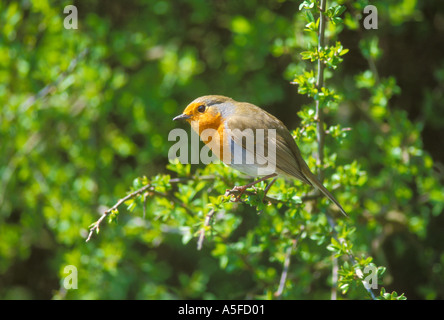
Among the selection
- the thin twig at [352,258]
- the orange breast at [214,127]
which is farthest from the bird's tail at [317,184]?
the orange breast at [214,127]

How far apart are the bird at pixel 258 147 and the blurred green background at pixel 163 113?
34.6 inches

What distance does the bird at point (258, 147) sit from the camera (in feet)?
8.19

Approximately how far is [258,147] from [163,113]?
4.73 ft

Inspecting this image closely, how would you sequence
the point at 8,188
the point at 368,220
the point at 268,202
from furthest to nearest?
the point at 8,188 < the point at 368,220 < the point at 268,202

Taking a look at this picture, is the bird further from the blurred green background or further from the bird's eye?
the blurred green background

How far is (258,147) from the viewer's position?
259 cm

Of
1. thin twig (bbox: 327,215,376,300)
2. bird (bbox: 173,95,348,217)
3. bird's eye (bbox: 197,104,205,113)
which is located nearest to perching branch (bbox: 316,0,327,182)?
bird (bbox: 173,95,348,217)

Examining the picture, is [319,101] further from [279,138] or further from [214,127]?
[214,127]

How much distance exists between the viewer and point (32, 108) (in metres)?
3.72

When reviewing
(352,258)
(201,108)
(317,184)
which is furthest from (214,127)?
(352,258)

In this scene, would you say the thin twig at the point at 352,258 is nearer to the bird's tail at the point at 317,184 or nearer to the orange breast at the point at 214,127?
the bird's tail at the point at 317,184

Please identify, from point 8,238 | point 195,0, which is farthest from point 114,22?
point 8,238

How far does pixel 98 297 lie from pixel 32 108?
158 cm

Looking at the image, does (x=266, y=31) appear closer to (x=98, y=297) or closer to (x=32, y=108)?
(x=32, y=108)
